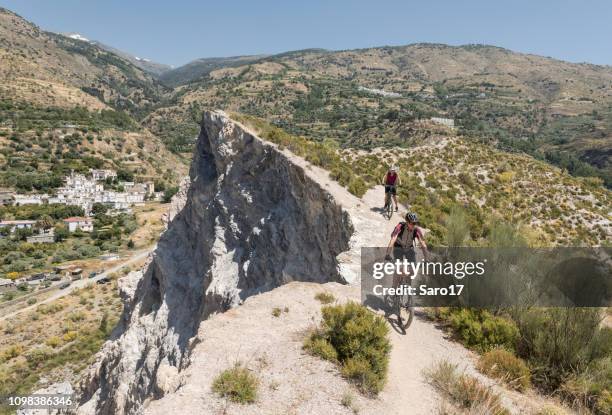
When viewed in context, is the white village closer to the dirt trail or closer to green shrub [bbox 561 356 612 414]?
the dirt trail

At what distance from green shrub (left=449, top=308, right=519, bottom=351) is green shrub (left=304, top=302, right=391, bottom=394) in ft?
6.72

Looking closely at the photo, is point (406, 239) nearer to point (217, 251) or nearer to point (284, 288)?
point (284, 288)

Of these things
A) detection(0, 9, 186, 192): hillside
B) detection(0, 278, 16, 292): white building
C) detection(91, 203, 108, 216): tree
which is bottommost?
detection(0, 278, 16, 292): white building

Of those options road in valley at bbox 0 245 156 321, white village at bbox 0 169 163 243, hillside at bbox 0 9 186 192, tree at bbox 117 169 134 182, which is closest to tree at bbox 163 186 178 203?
white village at bbox 0 169 163 243

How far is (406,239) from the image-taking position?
734 centimetres

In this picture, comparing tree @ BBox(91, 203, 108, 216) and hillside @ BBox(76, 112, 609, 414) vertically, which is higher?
hillside @ BBox(76, 112, 609, 414)

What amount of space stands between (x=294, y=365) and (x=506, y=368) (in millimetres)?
3681

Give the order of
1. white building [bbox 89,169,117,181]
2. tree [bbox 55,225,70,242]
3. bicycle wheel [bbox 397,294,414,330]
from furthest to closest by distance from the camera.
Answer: white building [bbox 89,169,117,181], tree [bbox 55,225,70,242], bicycle wheel [bbox 397,294,414,330]

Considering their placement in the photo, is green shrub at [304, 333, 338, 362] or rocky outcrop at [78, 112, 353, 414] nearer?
green shrub at [304, 333, 338, 362]

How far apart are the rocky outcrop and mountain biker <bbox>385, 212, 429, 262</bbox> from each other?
8.56 ft

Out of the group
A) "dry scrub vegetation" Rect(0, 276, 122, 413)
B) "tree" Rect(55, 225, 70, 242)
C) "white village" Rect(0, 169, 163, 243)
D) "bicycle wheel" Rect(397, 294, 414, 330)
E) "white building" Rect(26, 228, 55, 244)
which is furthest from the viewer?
"white village" Rect(0, 169, 163, 243)

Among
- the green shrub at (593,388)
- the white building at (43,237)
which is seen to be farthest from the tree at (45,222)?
the green shrub at (593,388)

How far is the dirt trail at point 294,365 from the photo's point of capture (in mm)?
5055

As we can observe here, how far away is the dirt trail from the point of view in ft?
16.6
